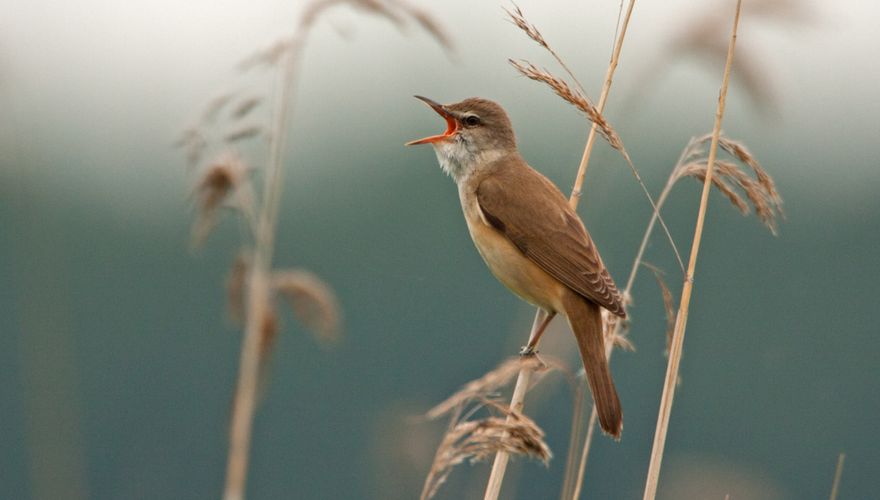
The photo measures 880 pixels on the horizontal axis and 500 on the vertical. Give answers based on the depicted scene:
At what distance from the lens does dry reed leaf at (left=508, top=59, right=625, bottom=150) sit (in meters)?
3.38

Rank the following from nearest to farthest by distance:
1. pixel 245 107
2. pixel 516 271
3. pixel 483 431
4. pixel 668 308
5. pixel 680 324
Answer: pixel 245 107 → pixel 483 431 → pixel 680 324 → pixel 668 308 → pixel 516 271

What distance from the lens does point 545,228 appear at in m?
4.62

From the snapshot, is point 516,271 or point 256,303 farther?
point 516,271

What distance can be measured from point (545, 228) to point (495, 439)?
1.66 m

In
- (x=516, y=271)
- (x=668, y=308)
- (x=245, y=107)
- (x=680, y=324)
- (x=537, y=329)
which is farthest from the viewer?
(x=537, y=329)

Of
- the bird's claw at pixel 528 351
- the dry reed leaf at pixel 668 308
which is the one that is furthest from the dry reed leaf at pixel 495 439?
the bird's claw at pixel 528 351

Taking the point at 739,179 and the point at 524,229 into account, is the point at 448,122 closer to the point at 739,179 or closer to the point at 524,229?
the point at 524,229

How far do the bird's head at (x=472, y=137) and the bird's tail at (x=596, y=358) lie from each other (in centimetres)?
89

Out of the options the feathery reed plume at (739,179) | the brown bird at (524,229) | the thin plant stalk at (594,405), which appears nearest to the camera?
the thin plant stalk at (594,405)

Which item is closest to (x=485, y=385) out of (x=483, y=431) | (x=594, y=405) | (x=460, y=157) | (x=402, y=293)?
(x=483, y=431)

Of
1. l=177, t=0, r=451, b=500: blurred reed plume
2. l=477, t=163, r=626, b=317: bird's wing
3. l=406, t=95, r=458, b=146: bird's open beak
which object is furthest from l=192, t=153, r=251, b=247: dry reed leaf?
l=406, t=95, r=458, b=146: bird's open beak

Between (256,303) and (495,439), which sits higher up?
(256,303)

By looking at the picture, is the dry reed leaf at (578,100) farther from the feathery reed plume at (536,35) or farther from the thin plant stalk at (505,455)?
the thin plant stalk at (505,455)

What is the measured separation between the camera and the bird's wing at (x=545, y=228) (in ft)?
14.4
